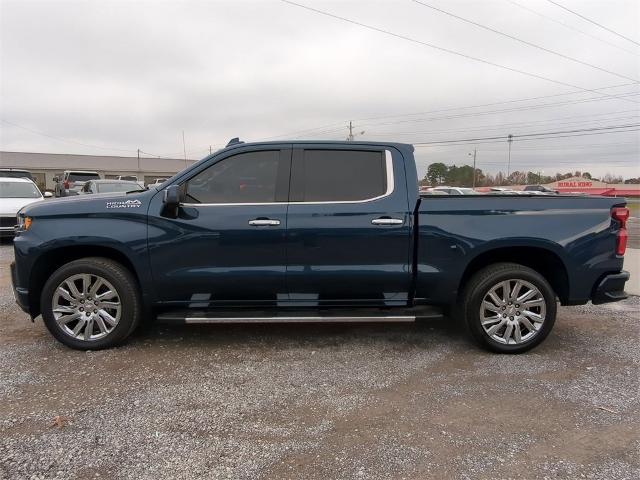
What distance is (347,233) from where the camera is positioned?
393 centimetres

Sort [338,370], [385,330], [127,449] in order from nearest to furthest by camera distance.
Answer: [127,449]
[338,370]
[385,330]

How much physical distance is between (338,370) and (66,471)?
2.05 meters

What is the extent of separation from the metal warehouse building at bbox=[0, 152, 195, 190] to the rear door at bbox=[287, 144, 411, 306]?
4907cm

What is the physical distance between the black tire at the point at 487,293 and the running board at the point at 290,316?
0.32 m

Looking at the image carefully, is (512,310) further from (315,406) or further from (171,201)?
(171,201)

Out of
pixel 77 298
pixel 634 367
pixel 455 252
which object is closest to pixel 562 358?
pixel 634 367

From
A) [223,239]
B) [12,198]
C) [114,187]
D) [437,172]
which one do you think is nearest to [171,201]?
[223,239]

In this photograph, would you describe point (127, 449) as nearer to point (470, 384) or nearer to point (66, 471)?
point (66, 471)

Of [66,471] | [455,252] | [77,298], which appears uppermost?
[455,252]

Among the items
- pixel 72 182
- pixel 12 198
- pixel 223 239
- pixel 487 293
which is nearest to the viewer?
pixel 223 239

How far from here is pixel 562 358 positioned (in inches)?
160

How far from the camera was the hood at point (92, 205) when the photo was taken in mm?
3947

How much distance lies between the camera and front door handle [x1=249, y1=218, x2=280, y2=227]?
391 centimetres

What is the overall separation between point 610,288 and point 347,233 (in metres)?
2.55
